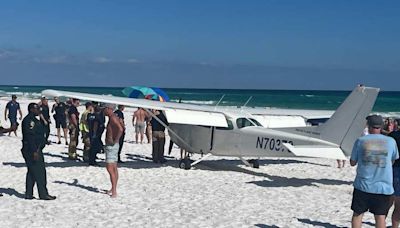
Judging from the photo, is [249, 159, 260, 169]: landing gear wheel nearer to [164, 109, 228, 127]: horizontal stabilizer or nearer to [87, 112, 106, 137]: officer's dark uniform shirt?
[164, 109, 228, 127]: horizontal stabilizer

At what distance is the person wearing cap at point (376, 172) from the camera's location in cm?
577

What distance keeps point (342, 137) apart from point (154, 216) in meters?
4.35

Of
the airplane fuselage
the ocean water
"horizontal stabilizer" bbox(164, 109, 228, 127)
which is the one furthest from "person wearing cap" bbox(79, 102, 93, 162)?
the ocean water

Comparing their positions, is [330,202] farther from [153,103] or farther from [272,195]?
[153,103]

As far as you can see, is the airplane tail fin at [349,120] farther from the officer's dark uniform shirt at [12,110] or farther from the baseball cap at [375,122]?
the officer's dark uniform shirt at [12,110]

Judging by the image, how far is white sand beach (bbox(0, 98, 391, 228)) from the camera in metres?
7.79

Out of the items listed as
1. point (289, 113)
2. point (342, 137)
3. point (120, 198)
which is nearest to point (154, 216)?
point (120, 198)

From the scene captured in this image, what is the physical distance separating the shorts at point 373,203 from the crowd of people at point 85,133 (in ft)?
15.4

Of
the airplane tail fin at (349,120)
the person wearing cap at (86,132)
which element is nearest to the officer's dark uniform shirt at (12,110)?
the person wearing cap at (86,132)

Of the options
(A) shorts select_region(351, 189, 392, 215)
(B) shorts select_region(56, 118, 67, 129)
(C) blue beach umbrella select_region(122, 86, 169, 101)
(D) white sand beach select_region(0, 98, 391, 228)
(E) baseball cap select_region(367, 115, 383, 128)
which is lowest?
(D) white sand beach select_region(0, 98, 391, 228)

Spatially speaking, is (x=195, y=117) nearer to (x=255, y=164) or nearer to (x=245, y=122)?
(x=245, y=122)

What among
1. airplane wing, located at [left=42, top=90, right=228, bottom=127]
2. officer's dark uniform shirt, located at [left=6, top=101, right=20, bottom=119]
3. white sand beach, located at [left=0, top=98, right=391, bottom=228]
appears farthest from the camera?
officer's dark uniform shirt, located at [left=6, top=101, right=20, bottom=119]

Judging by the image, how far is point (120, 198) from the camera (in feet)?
30.5

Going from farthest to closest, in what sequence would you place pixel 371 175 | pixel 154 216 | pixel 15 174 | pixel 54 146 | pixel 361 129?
pixel 54 146 → pixel 15 174 → pixel 361 129 → pixel 154 216 → pixel 371 175
